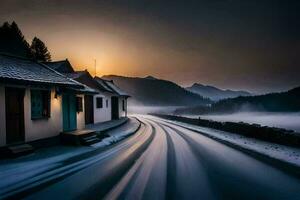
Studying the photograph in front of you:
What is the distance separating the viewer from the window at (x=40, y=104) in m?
12.6

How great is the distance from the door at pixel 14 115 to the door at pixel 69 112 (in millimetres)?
3774

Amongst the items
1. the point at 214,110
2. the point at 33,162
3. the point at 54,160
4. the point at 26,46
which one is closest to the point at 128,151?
the point at 54,160

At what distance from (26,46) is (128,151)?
58.5m

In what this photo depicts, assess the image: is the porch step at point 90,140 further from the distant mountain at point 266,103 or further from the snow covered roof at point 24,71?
the distant mountain at point 266,103

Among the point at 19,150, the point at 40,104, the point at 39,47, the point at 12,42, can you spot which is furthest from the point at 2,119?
the point at 39,47

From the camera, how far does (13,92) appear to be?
453 inches

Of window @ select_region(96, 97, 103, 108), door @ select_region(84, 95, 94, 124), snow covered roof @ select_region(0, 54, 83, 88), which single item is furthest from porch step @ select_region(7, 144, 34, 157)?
window @ select_region(96, 97, 103, 108)

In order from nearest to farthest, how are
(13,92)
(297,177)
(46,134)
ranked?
(297,177), (13,92), (46,134)

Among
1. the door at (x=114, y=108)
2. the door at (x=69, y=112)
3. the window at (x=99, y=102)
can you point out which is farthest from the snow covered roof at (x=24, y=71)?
the door at (x=114, y=108)

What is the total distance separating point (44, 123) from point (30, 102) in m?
1.50

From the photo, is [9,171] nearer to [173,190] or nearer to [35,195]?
[35,195]

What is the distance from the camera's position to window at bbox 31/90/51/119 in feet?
41.4

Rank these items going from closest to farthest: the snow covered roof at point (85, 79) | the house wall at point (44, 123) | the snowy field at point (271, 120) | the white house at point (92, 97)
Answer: the house wall at point (44, 123), the white house at point (92, 97), the snow covered roof at point (85, 79), the snowy field at point (271, 120)

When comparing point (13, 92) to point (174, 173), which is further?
point (13, 92)
